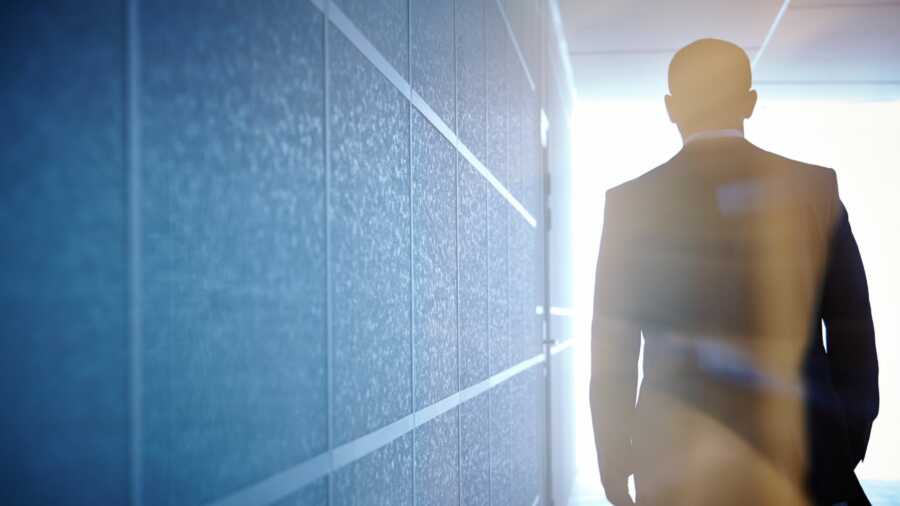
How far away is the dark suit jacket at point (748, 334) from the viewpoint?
153 centimetres

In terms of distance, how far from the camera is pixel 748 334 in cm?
154

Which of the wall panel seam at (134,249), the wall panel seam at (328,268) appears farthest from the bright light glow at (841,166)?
the wall panel seam at (134,249)

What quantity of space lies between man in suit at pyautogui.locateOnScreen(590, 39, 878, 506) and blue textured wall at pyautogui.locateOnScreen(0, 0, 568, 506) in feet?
1.36

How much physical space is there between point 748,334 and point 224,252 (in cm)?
113

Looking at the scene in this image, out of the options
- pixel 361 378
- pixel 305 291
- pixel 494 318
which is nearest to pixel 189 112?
pixel 305 291

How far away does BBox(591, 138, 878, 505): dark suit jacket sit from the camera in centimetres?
153

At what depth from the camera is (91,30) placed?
1.66 feet

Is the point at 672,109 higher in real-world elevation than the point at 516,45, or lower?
lower

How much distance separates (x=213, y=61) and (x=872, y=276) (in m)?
8.51

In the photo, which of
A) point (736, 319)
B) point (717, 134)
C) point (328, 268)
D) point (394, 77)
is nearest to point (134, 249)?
point (328, 268)

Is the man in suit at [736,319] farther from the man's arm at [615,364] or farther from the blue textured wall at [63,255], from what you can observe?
the blue textured wall at [63,255]

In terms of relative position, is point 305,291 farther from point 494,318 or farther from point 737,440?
point 494,318

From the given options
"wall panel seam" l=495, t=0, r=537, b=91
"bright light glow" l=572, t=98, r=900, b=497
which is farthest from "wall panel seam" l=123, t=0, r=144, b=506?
"bright light glow" l=572, t=98, r=900, b=497

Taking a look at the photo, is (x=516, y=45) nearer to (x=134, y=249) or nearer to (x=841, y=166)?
(x=134, y=249)
